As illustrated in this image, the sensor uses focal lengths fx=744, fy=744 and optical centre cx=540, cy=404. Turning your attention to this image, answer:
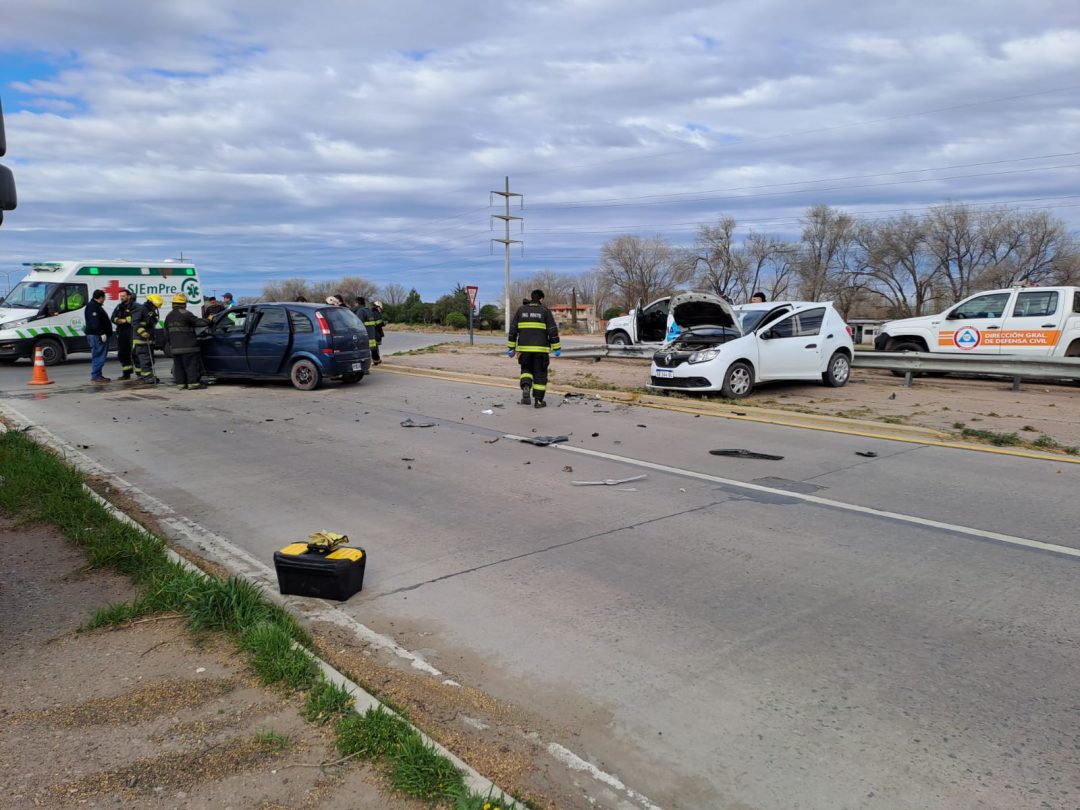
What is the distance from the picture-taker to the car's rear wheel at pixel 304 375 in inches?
579

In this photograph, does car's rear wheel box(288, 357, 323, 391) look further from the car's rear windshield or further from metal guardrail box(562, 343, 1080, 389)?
metal guardrail box(562, 343, 1080, 389)

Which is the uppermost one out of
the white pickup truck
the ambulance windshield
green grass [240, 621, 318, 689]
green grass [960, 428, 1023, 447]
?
the ambulance windshield

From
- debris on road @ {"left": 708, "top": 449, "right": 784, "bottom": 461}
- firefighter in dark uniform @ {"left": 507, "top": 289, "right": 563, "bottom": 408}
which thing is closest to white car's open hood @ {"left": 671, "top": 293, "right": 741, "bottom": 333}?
firefighter in dark uniform @ {"left": 507, "top": 289, "right": 563, "bottom": 408}

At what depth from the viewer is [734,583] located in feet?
15.8

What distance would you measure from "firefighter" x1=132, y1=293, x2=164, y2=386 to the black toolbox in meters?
13.3

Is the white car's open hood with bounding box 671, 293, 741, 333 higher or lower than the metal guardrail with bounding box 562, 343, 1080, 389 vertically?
higher

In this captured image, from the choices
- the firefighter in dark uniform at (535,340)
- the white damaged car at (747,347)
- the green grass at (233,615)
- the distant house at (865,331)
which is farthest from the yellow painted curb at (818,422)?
the distant house at (865,331)

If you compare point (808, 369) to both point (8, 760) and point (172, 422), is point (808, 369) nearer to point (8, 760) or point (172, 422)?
point (172, 422)

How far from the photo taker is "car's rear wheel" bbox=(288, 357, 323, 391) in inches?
579

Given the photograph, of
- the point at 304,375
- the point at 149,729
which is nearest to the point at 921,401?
the point at 304,375

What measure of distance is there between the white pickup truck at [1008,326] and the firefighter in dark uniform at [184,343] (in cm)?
1535

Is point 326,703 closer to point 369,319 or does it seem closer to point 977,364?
point 977,364

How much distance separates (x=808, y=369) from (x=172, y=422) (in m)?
11.0

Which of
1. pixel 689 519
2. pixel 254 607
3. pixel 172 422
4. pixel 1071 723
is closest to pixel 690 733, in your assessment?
pixel 1071 723
